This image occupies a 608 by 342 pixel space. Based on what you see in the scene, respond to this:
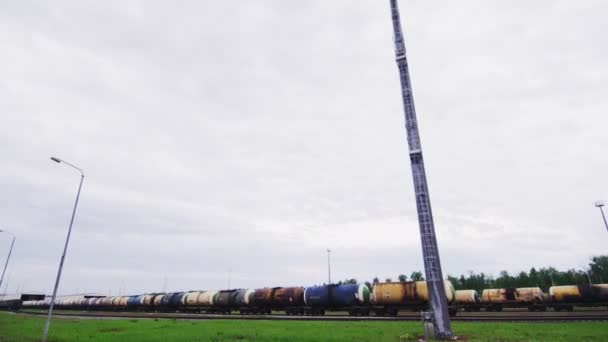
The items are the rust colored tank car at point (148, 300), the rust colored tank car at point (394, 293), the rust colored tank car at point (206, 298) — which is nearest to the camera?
the rust colored tank car at point (394, 293)

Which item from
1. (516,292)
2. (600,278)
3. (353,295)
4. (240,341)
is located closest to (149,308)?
(353,295)

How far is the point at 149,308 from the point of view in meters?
66.4

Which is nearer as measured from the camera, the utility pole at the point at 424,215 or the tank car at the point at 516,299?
the utility pole at the point at 424,215

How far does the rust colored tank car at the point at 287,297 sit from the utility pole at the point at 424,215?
24931 millimetres

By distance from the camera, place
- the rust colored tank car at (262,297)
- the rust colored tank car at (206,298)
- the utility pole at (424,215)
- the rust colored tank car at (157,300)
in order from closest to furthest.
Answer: the utility pole at (424,215) → the rust colored tank car at (262,297) → the rust colored tank car at (206,298) → the rust colored tank car at (157,300)

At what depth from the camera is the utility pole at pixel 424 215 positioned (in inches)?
742

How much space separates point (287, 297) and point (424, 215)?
1087 inches

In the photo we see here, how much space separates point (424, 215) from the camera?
20406 millimetres

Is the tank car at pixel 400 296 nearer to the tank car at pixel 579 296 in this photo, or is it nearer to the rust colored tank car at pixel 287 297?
the rust colored tank car at pixel 287 297

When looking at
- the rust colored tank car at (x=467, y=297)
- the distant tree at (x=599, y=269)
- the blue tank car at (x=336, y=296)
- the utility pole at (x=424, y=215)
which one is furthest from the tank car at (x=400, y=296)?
the distant tree at (x=599, y=269)

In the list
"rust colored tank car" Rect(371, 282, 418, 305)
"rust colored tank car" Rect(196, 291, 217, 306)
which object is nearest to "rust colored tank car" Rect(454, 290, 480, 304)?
"rust colored tank car" Rect(371, 282, 418, 305)

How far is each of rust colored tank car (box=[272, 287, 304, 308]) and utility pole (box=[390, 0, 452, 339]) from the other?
81.8 ft

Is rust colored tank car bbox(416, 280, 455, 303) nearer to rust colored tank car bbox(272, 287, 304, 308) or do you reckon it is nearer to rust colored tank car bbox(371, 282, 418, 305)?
rust colored tank car bbox(371, 282, 418, 305)

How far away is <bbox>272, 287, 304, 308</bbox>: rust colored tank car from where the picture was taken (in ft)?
138
